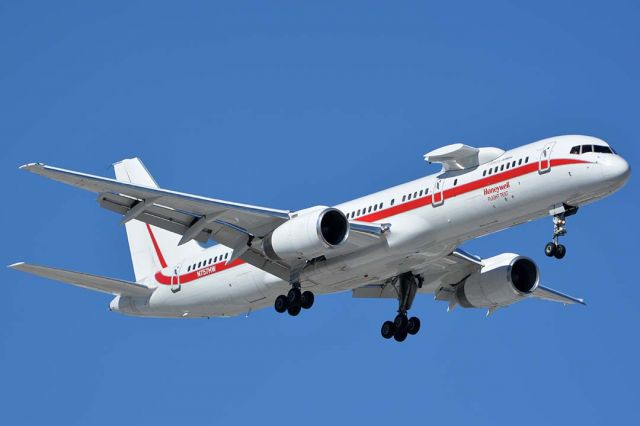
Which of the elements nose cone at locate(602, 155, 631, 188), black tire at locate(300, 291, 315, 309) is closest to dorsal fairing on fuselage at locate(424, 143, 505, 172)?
nose cone at locate(602, 155, 631, 188)

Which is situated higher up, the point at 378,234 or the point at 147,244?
the point at 147,244

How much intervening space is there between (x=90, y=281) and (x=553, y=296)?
18.5 metres

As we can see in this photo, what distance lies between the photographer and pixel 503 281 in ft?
165

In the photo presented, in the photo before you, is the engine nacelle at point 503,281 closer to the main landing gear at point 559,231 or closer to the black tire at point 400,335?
the black tire at point 400,335

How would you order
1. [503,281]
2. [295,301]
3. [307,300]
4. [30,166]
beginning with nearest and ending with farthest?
1. [30,166]
2. [295,301]
3. [307,300]
4. [503,281]

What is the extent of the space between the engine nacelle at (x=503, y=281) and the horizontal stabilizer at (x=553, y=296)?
287cm

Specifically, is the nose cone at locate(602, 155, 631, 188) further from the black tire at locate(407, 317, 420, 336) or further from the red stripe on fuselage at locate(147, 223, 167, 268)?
the red stripe on fuselage at locate(147, 223, 167, 268)

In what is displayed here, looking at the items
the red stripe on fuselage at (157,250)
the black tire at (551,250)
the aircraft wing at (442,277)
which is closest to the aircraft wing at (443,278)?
the aircraft wing at (442,277)

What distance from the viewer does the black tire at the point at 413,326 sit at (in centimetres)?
4981

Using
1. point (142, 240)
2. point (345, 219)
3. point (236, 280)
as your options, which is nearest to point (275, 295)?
point (236, 280)

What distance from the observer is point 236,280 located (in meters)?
48.5

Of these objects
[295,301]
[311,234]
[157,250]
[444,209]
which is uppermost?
[157,250]

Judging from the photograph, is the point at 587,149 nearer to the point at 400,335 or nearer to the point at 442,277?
the point at 442,277

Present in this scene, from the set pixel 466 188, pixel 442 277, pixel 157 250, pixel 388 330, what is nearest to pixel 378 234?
pixel 466 188
